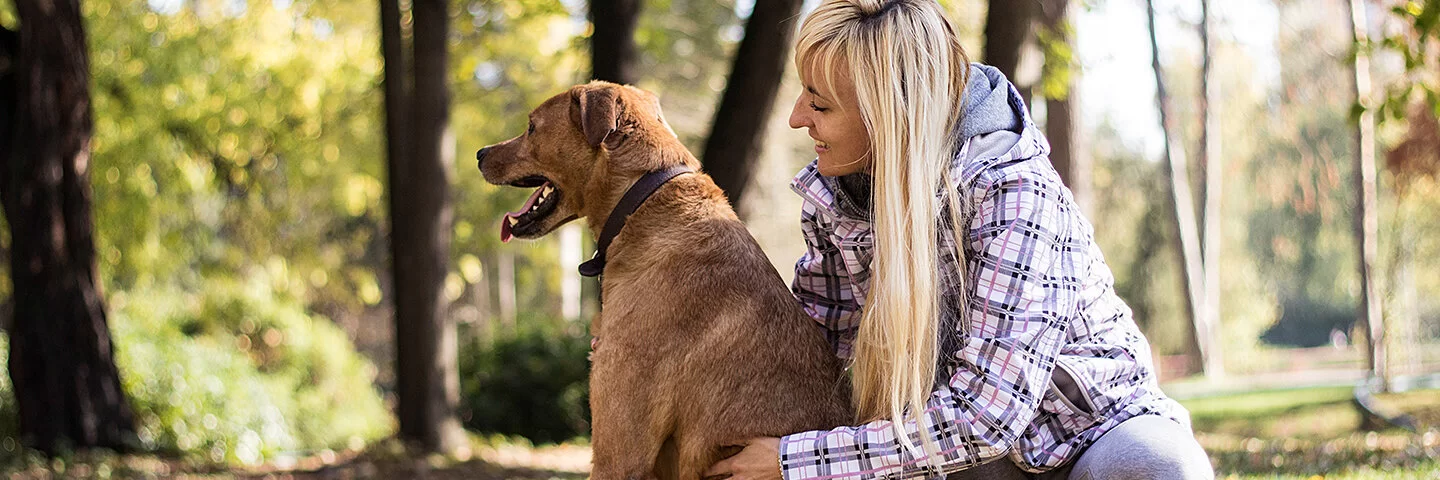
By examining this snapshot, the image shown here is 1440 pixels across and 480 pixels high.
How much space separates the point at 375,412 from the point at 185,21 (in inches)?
230

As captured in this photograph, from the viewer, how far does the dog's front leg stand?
→ 3203 millimetres

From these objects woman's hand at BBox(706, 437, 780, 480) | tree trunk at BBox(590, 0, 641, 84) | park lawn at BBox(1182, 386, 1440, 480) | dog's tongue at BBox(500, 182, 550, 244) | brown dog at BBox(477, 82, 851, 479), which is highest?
tree trunk at BBox(590, 0, 641, 84)

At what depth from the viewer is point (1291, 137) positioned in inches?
1732

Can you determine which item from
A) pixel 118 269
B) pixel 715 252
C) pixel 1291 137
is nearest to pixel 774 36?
pixel 715 252

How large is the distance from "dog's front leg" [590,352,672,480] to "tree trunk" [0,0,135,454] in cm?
800

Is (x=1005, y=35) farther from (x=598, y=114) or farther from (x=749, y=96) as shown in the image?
(x=598, y=114)

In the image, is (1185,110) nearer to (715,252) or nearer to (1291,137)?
(1291,137)

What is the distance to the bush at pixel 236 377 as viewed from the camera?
11.2 metres

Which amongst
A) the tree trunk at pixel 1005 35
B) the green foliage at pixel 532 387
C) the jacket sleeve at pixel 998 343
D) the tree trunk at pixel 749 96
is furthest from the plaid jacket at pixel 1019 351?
the green foliage at pixel 532 387

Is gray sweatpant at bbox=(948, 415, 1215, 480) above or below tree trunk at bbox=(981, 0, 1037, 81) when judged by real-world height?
below

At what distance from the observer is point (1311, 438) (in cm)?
1163

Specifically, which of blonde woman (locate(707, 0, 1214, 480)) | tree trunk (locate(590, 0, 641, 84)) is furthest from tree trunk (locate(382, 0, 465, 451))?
blonde woman (locate(707, 0, 1214, 480))

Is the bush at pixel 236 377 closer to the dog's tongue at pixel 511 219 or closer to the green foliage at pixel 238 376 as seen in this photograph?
the green foliage at pixel 238 376

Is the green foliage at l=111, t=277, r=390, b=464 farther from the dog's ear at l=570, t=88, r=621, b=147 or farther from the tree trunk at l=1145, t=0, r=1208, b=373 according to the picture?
the tree trunk at l=1145, t=0, r=1208, b=373
